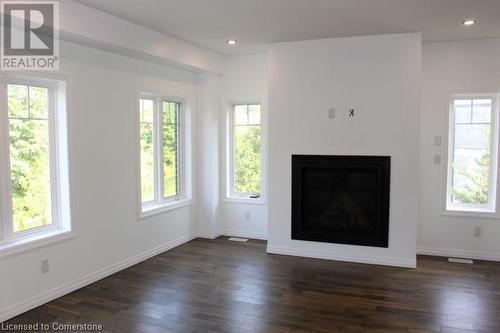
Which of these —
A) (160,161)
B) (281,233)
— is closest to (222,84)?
(160,161)

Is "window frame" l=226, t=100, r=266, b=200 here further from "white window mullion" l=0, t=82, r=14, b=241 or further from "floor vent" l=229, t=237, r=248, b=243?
"white window mullion" l=0, t=82, r=14, b=241

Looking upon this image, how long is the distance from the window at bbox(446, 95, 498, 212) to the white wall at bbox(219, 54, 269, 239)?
2.47 m

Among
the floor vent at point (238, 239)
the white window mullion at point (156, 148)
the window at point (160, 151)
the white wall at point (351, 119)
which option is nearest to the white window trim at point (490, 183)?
the white wall at point (351, 119)

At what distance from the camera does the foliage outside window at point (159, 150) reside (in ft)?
17.0

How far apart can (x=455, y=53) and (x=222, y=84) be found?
3.11 metres

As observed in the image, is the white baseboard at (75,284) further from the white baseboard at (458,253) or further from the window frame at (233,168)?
the white baseboard at (458,253)

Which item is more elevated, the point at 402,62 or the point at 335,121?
the point at 402,62

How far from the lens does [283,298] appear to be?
381 cm

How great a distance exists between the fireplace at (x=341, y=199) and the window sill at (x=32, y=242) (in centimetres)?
268

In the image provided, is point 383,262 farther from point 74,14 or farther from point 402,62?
point 74,14

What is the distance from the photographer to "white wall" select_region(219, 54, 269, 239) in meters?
5.82

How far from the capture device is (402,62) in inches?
183

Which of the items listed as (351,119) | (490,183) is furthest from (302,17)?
(490,183)

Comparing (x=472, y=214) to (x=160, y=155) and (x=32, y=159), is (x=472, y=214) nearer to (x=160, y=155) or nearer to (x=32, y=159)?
(x=160, y=155)
